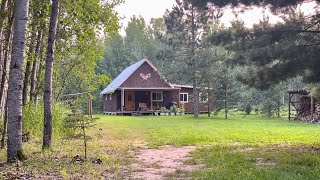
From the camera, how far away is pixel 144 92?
117 ft

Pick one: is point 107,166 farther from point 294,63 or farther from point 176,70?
point 176,70

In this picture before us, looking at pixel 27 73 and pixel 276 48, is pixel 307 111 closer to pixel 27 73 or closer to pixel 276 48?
pixel 276 48

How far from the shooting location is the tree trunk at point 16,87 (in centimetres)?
673

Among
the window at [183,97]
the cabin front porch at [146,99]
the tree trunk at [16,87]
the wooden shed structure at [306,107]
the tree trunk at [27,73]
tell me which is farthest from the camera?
the window at [183,97]

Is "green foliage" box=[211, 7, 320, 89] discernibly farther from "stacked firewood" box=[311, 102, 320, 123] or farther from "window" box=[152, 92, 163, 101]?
"window" box=[152, 92, 163, 101]

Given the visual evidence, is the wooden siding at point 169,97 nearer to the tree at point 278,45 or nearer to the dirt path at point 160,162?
the dirt path at point 160,162

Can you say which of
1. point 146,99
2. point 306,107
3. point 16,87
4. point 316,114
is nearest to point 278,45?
point 16,87

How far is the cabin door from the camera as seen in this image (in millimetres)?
34500

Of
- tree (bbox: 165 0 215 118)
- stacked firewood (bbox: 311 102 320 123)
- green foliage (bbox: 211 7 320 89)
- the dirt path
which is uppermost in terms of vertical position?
tree (bbox: 165 0 215 118)

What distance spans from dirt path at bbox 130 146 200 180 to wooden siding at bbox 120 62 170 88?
23.9 metres

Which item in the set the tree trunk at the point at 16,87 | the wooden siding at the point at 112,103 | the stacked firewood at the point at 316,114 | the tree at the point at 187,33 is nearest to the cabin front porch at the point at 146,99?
the wooden siding at the point at 112,103

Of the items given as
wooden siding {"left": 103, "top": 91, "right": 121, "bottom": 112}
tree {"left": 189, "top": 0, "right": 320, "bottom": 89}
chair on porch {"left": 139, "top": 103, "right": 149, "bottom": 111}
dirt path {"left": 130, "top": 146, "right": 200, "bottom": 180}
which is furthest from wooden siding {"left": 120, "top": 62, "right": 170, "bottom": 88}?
tree {"left": 189, "top": 0, "right": 320, "bottom": 89}

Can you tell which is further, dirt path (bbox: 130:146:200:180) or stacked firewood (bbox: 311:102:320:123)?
stacked firewood (bbox: 311:102:320:123)

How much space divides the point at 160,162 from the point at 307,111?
19.7 m
